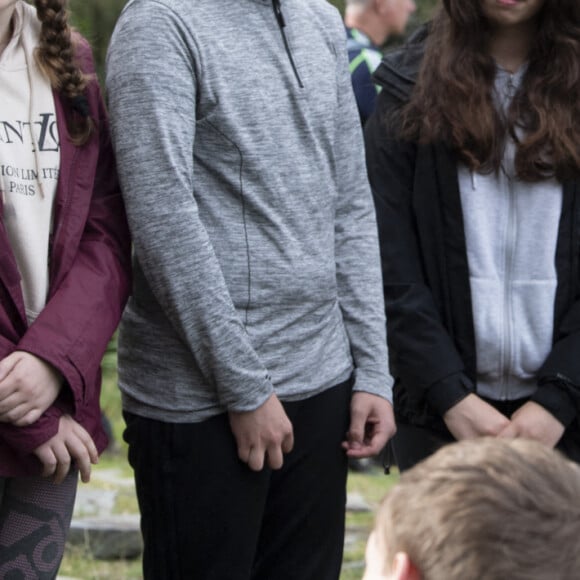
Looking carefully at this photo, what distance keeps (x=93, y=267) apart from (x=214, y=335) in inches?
10.9

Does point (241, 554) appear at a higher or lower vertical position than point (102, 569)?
higher

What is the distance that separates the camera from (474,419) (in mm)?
2955

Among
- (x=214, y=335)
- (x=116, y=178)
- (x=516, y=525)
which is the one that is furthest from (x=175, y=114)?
(x=516, y=525)

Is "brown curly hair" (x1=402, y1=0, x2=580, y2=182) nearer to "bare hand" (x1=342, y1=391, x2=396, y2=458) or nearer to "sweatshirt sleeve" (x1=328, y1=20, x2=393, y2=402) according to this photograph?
"sweatshirt sleeve" (x1=328, y1=20, x2=393, y2=402)

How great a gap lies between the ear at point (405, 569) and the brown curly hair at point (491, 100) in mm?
1544

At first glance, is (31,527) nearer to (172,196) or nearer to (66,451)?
(66,451)

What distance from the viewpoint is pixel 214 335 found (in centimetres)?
256

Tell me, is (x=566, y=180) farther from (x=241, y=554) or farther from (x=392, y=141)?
(x=241, y=554)

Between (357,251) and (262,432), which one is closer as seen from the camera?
(262,432)

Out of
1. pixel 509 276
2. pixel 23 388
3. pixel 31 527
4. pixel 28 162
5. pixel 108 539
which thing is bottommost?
pixel 108 539

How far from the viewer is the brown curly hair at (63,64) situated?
256 cm

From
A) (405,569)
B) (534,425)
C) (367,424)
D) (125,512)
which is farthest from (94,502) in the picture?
(405,569)

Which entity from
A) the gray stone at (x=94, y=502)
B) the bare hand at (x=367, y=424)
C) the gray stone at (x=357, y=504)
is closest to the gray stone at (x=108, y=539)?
the gray stone at (x=94, y=502)

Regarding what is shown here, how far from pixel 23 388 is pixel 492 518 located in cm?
110
